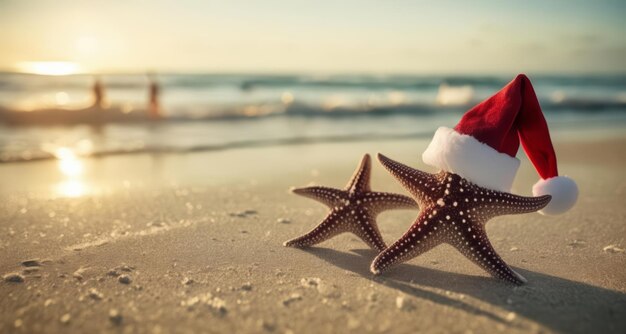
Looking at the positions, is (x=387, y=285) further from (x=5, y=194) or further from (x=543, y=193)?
(x=5, y=194)

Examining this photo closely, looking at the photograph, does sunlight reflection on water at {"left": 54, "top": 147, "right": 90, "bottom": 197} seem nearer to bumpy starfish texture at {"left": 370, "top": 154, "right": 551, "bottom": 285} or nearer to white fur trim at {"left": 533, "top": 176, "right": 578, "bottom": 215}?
bumpy starfish texture at {"left": 370, "top": 154, "right": 551, "bottom": 285}

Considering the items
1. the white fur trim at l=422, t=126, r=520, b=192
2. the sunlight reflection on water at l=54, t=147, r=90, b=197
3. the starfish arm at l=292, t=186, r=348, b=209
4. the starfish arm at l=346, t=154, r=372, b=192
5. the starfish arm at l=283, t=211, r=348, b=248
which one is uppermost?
the white fur trim at l=422, t=126, r=520, b=192

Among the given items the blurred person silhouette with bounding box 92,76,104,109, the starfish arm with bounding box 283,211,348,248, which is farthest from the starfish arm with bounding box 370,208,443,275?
the blurred person silhouette with bounding box 92,76,104,109

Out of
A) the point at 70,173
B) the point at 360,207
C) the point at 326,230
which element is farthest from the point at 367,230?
the point at 70,173

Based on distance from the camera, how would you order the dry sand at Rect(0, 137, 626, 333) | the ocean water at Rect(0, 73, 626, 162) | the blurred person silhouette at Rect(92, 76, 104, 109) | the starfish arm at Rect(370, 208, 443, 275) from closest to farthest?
the dry sand at Rect(0, 137, 626, 333) → the starfish arm at Rect(370, 208, 443, 275) → the ocean water at Rect(0, 73, 626, 162) → the blurred person silhouette at Rect(92, 76, 104, 109)

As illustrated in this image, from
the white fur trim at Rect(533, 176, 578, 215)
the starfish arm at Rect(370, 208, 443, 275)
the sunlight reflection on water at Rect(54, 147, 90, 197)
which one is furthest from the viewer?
the sunlight reflection on water at Rect(54, 147, 90, 197)

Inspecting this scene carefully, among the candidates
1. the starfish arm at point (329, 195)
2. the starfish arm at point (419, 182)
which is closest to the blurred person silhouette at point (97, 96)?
the starfish arm at point (329, 195)

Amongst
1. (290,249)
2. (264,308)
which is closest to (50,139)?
(290,249)
